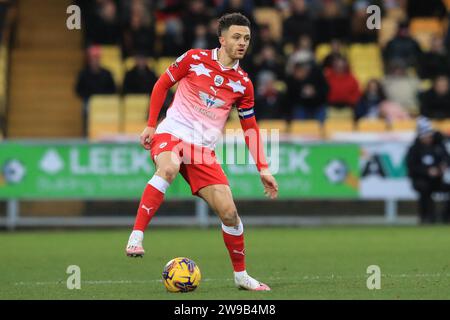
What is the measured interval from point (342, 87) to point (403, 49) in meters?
1.88

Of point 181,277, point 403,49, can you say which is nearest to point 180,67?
point 181,277

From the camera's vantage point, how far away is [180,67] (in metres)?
9.51

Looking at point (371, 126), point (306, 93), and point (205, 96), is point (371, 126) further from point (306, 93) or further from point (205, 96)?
point (205, 96)

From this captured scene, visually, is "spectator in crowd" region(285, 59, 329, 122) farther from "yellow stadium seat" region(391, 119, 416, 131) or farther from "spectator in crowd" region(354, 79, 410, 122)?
"yellow stadium seat" region(391, 119, 416, 131)

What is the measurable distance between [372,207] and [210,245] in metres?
4.69

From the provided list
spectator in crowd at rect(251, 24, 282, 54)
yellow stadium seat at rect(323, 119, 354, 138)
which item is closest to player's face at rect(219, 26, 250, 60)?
yellow stadium seat at rect(323, 119, 354, 138)

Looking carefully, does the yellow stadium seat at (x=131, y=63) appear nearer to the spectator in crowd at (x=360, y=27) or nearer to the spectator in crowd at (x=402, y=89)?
the spectator in crowd at (x=360, y=27)

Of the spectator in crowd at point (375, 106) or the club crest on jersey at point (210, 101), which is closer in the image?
the club crest on jersey at point (210, 101)

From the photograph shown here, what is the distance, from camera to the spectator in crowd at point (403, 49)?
21453mm

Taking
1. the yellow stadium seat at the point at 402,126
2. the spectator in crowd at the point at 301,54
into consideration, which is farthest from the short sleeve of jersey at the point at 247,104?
the spectator in crowd at the point at 301,54

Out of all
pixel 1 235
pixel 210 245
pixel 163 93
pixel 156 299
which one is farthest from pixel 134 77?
pixel 156 299

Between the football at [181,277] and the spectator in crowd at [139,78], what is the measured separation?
1108 cm

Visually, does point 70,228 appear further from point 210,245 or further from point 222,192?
point 222,192

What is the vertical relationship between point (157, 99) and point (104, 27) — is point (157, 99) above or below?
below
